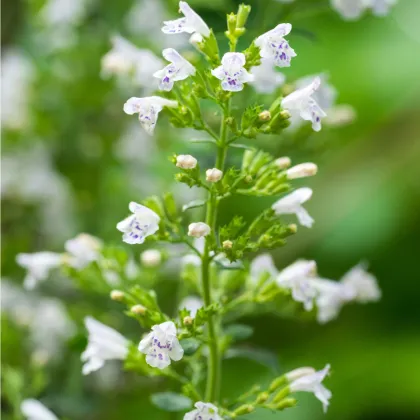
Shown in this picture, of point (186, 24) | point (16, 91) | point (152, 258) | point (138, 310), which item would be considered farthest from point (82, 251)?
point (16, 91)

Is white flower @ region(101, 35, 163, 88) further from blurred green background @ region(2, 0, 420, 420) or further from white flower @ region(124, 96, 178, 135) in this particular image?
white flower @ region(124, 96, 178, 135)

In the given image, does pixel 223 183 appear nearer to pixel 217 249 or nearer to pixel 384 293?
pixel 217 249

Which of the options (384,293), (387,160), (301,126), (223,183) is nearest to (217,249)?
(223,183)

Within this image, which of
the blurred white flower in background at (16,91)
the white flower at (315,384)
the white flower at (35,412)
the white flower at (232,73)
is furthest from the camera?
the blurred white flower in background at (16,91)

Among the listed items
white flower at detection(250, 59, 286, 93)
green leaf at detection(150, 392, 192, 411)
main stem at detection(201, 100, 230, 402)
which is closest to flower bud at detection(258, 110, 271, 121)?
main stem at detection(201, 100, 230, 402)

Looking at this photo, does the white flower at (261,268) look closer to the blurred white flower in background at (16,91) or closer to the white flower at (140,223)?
the white flower at (140,223)

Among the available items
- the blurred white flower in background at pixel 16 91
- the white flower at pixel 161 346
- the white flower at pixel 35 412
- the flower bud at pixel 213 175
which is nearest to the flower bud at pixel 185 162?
the flower bud at pixel 213 175
